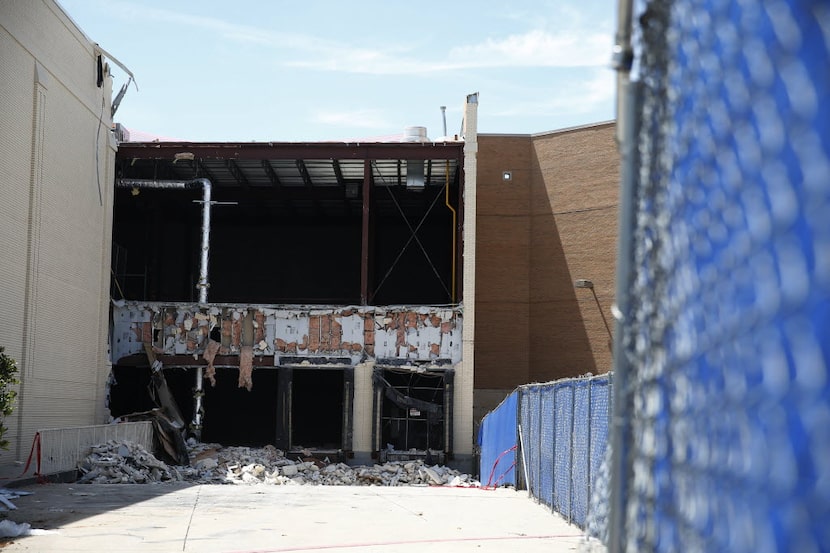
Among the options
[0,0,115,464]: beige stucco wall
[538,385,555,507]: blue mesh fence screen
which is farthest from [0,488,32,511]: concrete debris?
[538,385,555,507]: blue mesh fence screen

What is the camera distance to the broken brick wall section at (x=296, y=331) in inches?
1197

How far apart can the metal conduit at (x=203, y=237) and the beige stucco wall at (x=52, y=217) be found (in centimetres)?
155

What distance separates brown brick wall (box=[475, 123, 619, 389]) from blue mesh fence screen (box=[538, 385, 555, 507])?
21534mm

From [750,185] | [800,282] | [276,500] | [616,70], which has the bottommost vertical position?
[276,500]

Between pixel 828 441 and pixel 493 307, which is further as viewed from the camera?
pixel 493 307

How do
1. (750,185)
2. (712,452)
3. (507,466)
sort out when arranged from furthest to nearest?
(507,466) < (712,452) < (750,185)

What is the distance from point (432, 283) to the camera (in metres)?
42.2

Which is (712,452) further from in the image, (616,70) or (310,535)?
(310,535)

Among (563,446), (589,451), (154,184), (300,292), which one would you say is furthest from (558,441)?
(300,292)

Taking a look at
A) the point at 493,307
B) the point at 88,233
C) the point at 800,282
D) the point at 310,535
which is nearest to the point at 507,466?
the point at 310,535

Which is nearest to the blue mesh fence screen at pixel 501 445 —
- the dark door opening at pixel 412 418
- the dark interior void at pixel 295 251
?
the dark door opening at pixel 412 418

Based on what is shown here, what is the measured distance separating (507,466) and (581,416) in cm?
876

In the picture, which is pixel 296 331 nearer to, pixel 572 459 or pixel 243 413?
pixel 243 413

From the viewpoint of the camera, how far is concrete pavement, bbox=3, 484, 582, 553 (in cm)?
1120
